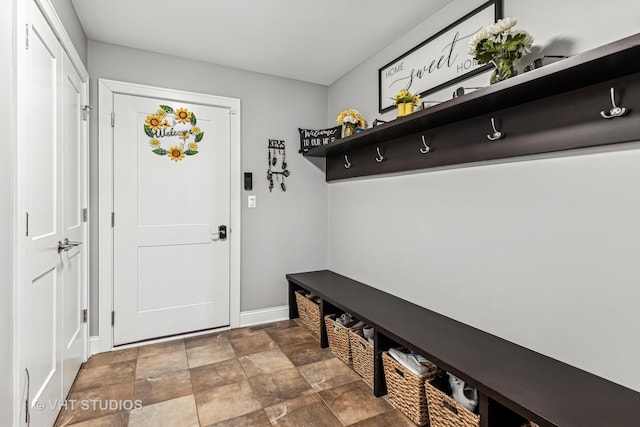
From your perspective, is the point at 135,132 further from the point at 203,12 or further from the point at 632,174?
the point at 632,174

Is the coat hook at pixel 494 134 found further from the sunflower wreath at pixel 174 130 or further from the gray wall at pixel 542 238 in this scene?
the sunflower wreath at pixel 174 130

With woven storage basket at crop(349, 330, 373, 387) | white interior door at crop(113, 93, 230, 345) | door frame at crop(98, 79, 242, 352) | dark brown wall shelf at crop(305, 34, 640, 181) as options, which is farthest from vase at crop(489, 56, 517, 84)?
door frame at crop(98, 79, 242, 352)

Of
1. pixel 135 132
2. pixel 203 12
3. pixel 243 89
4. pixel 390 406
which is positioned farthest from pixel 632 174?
pixel 135 132

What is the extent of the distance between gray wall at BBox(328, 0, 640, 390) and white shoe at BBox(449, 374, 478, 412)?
0.37 meters

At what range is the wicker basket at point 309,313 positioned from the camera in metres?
2.85

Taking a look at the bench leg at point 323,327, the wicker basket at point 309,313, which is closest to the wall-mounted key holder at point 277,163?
the wicker basket at point 309,313

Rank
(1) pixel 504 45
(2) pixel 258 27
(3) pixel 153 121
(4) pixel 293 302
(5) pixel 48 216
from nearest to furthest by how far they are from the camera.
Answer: (1) pixel 504 45
(5) pixel 48 216
(2) pixel 258 27
(3) pixel 153 121
(4) pixel 293 302

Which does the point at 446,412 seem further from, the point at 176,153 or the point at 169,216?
the point at 176,153

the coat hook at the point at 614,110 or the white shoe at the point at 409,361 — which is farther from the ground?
the coat hook at the point at 614,110

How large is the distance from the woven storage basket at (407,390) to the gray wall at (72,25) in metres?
2.67

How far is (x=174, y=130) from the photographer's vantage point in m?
2.84

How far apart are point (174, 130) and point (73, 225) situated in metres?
1.09

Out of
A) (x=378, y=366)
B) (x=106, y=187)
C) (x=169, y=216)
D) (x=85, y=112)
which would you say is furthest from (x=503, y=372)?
(x=85, y=112)

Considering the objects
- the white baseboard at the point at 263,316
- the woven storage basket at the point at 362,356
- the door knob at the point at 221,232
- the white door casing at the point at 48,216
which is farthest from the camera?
the white baseboard at the point at 263,316
